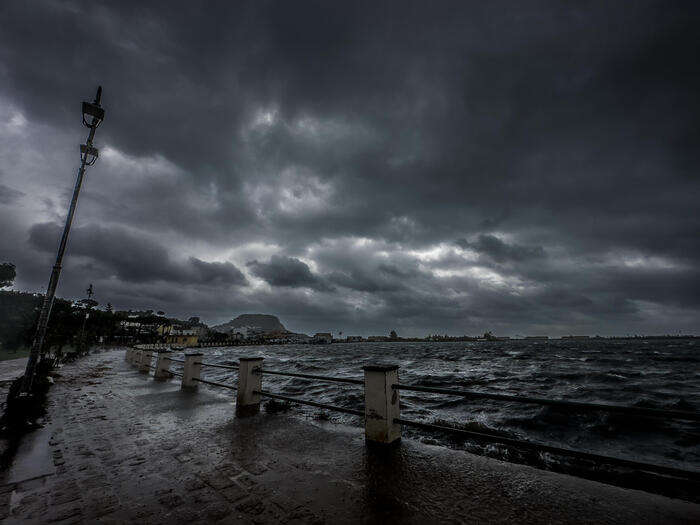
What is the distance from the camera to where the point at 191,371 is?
400 inches

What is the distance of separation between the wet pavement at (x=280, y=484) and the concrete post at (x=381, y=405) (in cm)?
26

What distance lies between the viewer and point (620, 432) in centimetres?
998

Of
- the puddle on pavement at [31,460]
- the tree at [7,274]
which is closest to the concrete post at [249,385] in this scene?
the puddle on pavement at [31,460]

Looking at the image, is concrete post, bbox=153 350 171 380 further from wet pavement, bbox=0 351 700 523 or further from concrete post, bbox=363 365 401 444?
concrete post, bbox=363 365 401 444

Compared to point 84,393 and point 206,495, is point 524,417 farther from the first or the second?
point 84,393

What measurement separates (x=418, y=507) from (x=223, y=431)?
3.99 m

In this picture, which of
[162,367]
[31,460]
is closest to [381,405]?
[31,460]

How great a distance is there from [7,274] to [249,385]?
2316 inches

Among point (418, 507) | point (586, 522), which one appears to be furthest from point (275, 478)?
point (586, 522)

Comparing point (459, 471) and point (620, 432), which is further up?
point (459, 471)

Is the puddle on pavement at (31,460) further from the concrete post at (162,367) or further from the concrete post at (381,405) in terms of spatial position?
the concrete post at (162,367)

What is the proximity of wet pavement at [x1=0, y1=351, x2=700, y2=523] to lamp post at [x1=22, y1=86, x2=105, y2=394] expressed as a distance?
1.57 m

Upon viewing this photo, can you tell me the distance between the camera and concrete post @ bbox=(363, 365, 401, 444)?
472 centimetres

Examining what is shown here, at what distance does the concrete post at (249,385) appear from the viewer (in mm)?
7211
